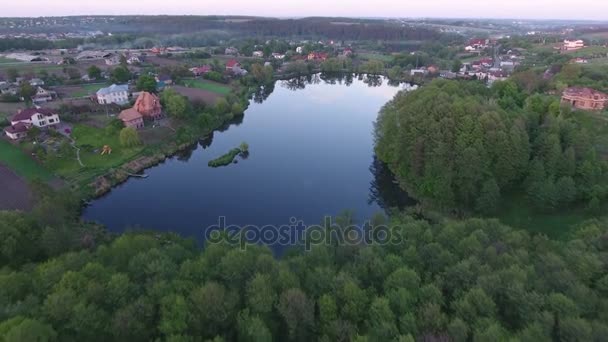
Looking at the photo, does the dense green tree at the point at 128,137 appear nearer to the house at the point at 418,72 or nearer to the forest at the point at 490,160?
the forest at the point at 490,160

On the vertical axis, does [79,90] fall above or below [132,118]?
above

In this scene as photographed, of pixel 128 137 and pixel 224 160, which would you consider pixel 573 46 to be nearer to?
pixel 224 160

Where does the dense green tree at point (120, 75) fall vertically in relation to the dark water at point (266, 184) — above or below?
above

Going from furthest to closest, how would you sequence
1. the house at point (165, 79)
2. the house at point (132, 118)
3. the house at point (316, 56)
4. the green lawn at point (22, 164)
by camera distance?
the house at point (316, 56)
the house at point (165, 79)
the house at point (132, 118)
the green lawn at point (22, 164)

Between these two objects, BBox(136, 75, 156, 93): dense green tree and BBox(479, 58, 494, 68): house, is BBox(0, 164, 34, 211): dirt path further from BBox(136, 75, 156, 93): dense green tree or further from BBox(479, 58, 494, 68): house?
BBox(479, 58, 494, 68): house

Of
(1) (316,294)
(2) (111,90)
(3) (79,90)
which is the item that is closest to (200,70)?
(3) (79,90)

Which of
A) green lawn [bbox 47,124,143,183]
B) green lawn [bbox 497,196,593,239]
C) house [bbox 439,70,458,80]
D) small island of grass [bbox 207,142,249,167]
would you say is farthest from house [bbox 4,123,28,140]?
house [bbox 439,70,458,80]

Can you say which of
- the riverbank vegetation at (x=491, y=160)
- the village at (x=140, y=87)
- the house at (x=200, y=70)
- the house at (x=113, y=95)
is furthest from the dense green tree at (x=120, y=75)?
the riverbank vegetation at (x=491, y=160)
